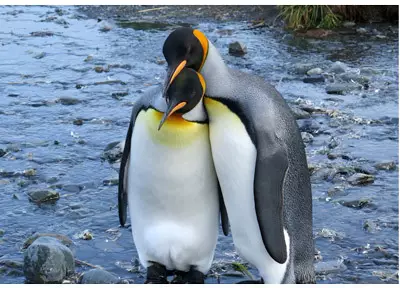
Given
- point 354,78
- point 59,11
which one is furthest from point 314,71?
point 59,11

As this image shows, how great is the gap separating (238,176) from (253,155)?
93mm

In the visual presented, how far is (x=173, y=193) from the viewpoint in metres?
2.97

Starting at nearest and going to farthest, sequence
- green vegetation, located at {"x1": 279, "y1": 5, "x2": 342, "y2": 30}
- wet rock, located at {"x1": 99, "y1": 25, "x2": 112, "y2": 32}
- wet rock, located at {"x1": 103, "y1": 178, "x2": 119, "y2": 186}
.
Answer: wet rock, located at {"x1": 103, "y1": 178, "x2": 119, "y2": 186}
green vegetation, located at {"x1": 279, "y1": 5, "x2": 342, "y2": 30}
wet rock, located at {"x1": 99, "y1": 25, "x2": 112, "y2": 32}

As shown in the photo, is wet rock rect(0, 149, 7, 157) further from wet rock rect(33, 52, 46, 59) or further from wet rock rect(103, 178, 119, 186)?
wet rock rect(33, 52, 46, 59)

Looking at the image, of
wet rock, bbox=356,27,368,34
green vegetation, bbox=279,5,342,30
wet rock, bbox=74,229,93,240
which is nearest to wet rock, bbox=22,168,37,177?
wet rock, bbox=74,229,93,240

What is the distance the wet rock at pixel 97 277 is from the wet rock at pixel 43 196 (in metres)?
0.85

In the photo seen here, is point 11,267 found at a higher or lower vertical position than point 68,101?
higher

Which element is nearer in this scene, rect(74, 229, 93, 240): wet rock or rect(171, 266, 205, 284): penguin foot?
rect(171, 266, 205, 284): penguin foot

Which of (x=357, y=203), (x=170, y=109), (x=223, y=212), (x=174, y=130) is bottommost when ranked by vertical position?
(x=357, y=203)

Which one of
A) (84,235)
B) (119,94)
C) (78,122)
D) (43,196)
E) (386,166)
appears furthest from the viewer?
(119,94)

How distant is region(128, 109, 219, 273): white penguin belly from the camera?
2.90 meters

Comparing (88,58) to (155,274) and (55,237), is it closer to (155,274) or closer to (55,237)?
(55,237)

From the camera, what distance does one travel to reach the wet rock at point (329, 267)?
3.30 meters
